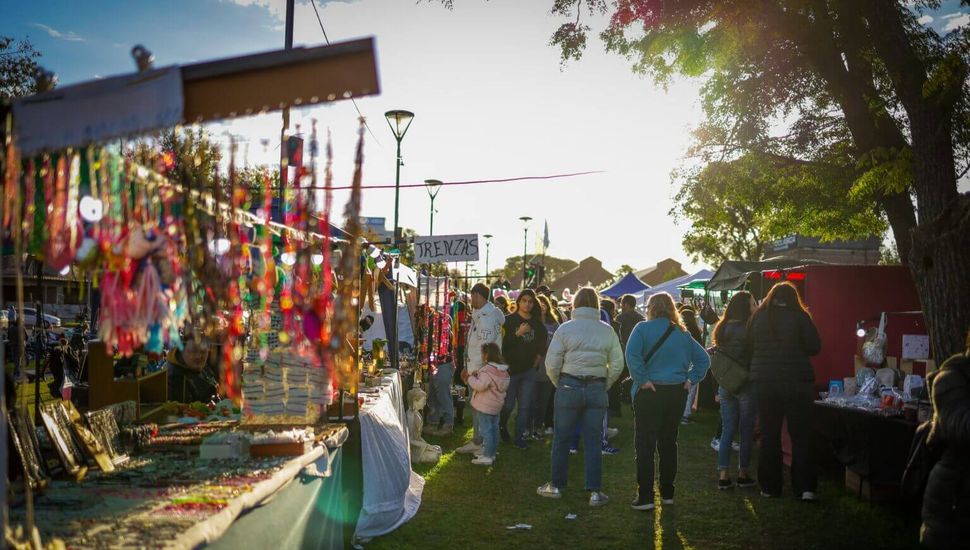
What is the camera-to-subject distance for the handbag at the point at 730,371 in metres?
6.98

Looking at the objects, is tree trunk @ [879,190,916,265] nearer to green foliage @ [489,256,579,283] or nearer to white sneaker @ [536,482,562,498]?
white sneaker @ [536,482,562,498]

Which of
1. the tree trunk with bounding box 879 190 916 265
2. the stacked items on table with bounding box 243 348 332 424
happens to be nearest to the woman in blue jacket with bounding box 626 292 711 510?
the stacked items on table with bounding box 243 348 332 424

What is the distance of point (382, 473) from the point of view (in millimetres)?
5617

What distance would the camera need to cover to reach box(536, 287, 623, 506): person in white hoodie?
646 centimetres

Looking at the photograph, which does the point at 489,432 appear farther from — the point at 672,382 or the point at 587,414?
the point at 672,382

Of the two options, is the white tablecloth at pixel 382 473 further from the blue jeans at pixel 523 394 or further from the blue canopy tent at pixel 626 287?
the blue canopy tent at pixel 626 287

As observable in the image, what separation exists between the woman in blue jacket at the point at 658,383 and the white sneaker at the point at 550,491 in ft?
2.28

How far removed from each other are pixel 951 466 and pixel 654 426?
2776 mm

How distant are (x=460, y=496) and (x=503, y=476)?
944 millimetres

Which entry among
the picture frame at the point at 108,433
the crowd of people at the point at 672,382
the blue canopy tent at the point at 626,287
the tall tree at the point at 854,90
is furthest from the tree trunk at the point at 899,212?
the blue canopy tent at the point at 626,287

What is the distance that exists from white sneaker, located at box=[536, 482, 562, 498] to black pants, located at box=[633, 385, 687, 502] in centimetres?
76

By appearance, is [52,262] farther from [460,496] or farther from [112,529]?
[460,496]

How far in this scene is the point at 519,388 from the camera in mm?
9500

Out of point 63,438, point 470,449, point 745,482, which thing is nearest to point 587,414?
point 745,482
